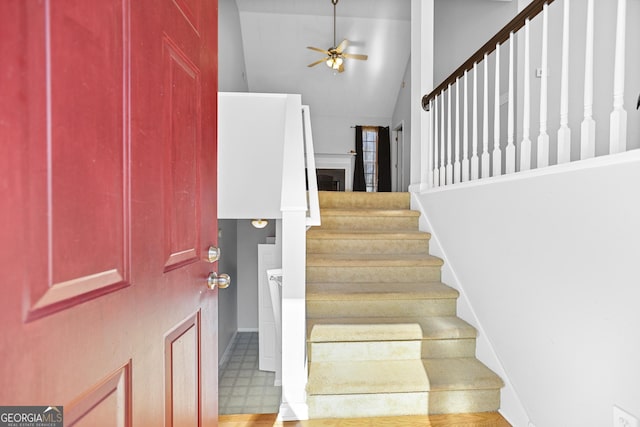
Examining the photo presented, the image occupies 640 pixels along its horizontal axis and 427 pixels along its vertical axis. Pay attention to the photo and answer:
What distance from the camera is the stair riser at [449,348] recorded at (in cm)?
201

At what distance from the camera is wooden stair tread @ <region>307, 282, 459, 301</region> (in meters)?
2.18

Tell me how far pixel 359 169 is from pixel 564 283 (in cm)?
563

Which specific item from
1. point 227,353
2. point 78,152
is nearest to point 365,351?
point 78,152

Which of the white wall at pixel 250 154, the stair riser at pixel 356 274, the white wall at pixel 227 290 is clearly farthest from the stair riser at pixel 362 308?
the white wall at pixel 227 290

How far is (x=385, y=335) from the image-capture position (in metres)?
1.97

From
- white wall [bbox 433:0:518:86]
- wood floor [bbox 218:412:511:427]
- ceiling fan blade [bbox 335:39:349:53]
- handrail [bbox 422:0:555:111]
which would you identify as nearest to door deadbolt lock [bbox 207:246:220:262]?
wood floor [bbox 218:412:511:427]

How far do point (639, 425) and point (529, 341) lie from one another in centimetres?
52

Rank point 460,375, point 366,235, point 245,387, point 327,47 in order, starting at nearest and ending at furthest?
point 460,375
point 366,235
point 245,387
point 327,47

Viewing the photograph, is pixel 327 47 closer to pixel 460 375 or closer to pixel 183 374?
pixel 460 375

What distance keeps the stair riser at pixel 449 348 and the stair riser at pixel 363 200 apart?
5.17 ft

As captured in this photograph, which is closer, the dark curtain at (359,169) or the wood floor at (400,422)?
the wood floor at (400,422)

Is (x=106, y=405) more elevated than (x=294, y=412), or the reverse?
(x=106, y=405)

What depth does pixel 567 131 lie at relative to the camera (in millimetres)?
1395

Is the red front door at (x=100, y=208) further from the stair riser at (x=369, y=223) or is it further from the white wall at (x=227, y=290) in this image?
the white wall at (x=227, y=290)
